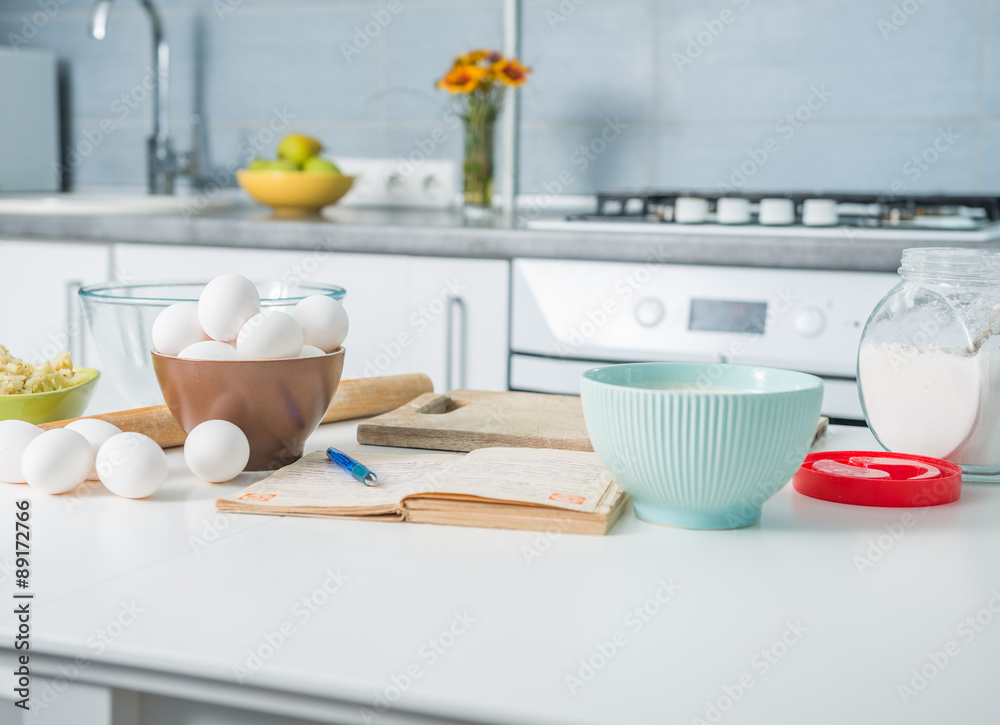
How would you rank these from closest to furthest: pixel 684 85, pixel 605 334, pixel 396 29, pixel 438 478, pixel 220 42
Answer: pixel 438 478, pixel 605 334, pixel 684 85, pixel 396 29, pixel 220 42

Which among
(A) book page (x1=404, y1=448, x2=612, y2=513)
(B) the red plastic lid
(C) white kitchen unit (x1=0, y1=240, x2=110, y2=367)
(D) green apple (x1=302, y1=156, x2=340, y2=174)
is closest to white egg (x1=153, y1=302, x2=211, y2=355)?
(A) book page (x1=404, y1=448, x2=612, y2=513)

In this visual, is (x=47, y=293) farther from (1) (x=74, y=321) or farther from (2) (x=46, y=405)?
(2) (x=46, y=405)

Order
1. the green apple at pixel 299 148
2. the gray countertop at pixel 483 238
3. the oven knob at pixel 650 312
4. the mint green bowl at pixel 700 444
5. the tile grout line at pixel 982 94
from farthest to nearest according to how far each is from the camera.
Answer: the green apple at pixel 299 148, the tile grout line at pixel 982 94, the oven knob at pixel 650 312, the gray countertop at pixel 483 238, the mint green bowl at pixel 700 444

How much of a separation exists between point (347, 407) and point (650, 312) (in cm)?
88

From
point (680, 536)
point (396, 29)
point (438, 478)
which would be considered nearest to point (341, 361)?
point (438, 478)

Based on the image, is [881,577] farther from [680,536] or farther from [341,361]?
[341,361]

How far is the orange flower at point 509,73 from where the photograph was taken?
2248mm

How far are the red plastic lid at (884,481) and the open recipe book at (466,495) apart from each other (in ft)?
0.56

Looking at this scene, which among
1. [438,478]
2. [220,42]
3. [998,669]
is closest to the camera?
[998,669]

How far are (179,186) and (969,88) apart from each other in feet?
6.74

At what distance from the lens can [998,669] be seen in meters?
0.51

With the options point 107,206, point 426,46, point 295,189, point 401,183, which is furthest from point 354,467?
point 426,46

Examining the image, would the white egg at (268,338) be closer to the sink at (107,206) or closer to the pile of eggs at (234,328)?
the pile of eggs at (234,328)

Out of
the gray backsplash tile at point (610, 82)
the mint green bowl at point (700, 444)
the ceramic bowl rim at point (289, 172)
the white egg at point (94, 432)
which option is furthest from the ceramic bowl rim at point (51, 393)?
the gray backsplash tile at point (610, 82)
